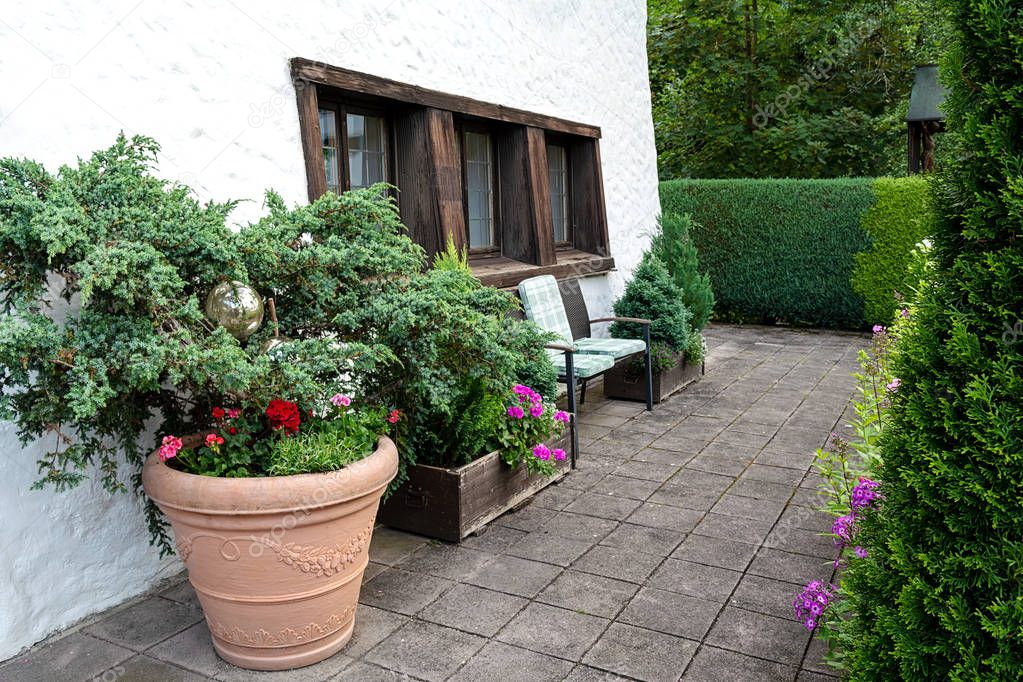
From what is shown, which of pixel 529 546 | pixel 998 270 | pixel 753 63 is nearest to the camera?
pixel 998 270

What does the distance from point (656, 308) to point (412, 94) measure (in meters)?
2.90

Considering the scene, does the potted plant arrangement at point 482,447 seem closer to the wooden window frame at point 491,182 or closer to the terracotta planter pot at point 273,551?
the terracotta planter pot at point 273,551

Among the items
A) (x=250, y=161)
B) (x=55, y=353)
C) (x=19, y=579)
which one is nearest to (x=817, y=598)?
(x=55, y=353)

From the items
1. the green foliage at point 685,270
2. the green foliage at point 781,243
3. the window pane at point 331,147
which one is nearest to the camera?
the window pane at point 331,147

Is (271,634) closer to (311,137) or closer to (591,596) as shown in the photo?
(591,596)

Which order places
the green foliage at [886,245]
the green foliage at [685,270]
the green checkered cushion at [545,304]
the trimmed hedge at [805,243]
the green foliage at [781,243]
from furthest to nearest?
the green foliage at [781,243] → the trimmed hedge at [805,243] → the green foliage at [886,245] → the green foliage at [685,270] → the green checkered cushion at [545,304]

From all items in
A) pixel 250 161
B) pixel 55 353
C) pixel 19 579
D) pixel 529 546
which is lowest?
pixel 529 546

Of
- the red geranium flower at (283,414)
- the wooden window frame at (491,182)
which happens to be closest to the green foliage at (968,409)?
the red geranium flower at (283,414)

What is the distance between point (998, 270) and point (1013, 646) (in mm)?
858

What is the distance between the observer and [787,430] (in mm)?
5879

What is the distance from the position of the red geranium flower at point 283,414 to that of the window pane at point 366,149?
2467mm

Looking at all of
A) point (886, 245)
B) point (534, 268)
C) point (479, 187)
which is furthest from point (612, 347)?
point (886, 245)

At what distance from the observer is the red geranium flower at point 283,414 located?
2891 mm

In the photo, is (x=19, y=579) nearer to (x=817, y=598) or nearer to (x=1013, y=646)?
(x=817, y=598)
